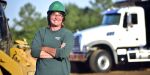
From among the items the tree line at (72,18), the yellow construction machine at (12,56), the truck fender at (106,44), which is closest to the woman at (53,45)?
the yellow construction machine at (12,56)

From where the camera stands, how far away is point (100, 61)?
A: 18.5m

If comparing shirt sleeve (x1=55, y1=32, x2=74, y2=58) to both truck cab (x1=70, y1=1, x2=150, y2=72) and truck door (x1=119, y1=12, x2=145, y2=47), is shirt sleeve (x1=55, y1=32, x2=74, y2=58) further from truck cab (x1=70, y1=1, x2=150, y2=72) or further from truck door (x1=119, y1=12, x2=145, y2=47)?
truck door (x1=119, y1=12, x2=145, y2=47)

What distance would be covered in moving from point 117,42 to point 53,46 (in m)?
13.8

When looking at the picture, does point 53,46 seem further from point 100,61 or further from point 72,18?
point 72,18

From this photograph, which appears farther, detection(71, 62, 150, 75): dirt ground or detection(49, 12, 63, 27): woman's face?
detection(71, 62, 150, 75): dirt ground

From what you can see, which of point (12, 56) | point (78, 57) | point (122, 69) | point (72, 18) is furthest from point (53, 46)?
point (72, 18)

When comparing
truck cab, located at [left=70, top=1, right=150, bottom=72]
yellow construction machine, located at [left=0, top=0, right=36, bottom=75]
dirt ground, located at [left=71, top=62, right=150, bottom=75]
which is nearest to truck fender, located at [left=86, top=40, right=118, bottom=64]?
truck cab, located at [left=70, top=1, right=150, bottom=72]

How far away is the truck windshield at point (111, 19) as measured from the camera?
19297 millimetres

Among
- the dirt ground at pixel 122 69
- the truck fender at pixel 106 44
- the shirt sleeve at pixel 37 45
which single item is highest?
the shirt sleeve at pixel 37 45

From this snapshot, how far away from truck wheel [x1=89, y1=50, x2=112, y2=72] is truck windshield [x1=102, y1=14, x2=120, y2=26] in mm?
1380

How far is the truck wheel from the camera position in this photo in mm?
18391

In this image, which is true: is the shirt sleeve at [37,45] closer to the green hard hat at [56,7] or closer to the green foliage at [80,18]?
the green hard hat at [56,7]

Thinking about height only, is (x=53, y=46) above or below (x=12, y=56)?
above

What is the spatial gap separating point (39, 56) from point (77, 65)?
1515 centimetres
